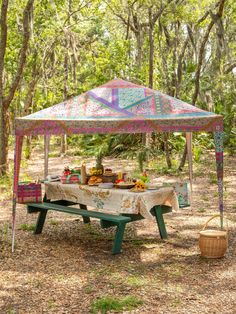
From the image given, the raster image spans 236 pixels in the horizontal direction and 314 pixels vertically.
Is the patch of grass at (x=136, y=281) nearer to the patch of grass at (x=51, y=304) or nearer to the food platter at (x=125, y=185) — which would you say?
the patch of grass at (x=51, y=304)

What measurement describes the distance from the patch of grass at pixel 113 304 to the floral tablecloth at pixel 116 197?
81.0 inches

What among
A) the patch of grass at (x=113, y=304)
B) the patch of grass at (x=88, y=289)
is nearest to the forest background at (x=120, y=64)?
the patch of grass at (x=88, y=289)

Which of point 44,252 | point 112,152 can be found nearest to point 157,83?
point 112,152

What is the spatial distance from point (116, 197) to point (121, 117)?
121 centimetres

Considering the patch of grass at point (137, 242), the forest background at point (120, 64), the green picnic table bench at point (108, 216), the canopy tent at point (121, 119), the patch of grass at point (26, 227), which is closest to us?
the green picnic table bench at point (108, 216)

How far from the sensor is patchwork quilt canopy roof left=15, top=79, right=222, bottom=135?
301 inches

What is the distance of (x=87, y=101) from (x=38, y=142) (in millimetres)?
21088

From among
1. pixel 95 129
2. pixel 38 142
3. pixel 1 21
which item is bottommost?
pixel 38 142

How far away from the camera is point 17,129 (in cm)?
757

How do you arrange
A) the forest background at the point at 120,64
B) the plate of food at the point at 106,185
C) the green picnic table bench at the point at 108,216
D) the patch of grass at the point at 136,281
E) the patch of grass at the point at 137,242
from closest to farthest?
the patch of grass at the point at 136,281
the green picnic table bench at the point at 108,216
the patch of grass at the point at 137,242
the plate of food at the point at 106,185
the forest background at the point at 120,64

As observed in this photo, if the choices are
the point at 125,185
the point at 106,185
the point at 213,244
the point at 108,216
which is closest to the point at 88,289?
the point at 108,216

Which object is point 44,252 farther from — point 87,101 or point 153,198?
point 87,101

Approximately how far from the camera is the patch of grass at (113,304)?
16.9 feet

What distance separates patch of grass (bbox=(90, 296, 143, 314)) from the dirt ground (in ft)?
0.20
